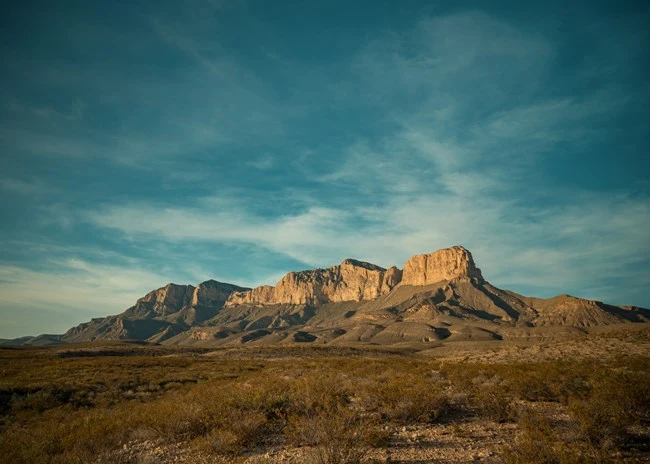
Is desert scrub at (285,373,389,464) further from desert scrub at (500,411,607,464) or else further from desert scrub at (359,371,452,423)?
desert scrub at (500,411,607,464)

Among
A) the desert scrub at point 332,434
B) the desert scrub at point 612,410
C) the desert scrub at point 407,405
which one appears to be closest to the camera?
the desert scrub at point 332,434

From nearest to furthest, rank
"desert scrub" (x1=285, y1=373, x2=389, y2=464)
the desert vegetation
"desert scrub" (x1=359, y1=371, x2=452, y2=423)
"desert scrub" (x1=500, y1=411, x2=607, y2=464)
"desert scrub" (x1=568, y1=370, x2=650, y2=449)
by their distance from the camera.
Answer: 1. "desert scrub" (x1=500, y1=411, x2=607, y2=464)
2. "desert scrub" (x1=285, y1=373, x2=389, y2=464)
3. the desert vegetation
4. "desert scrub" (x1=568, y1=370, x2=650, y2=449)
5. "desert scrub" (x1=359, y1=371, x2=452, y2=423)

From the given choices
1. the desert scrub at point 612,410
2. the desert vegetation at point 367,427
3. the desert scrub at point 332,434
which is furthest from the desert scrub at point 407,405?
the desert scrub at point 612,410

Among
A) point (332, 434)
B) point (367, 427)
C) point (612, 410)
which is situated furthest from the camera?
point (367, 427)

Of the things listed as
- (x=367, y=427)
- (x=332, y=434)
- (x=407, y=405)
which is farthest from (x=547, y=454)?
(x=407, y=405)

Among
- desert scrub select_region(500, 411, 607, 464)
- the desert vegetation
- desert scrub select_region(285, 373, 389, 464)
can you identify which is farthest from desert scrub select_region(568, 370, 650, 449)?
desert scrub select_region(285, 373, 389, 464)

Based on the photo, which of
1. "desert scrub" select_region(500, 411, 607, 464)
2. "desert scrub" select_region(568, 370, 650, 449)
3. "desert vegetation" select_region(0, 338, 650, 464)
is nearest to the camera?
"desert scrub" select_region(500, 411, 607, 464)

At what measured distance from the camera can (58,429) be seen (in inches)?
526

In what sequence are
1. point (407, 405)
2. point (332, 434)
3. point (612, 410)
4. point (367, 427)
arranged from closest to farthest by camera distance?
point (332, 434), point (612, 410), point (367, 427), point (407, 405)

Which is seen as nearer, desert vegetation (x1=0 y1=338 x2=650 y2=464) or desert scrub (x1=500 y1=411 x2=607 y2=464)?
desert scrub (x1=500 y1=411 x2=607 y2=464)

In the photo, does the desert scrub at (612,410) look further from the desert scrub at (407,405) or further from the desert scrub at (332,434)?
the desert scrub at (332,434)

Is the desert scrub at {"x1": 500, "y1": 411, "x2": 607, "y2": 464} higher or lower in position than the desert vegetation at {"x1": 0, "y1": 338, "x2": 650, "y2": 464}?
higher

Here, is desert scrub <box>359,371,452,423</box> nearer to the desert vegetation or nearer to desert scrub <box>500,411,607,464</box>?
the desert vegetation

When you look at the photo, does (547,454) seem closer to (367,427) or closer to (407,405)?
(367,427)
